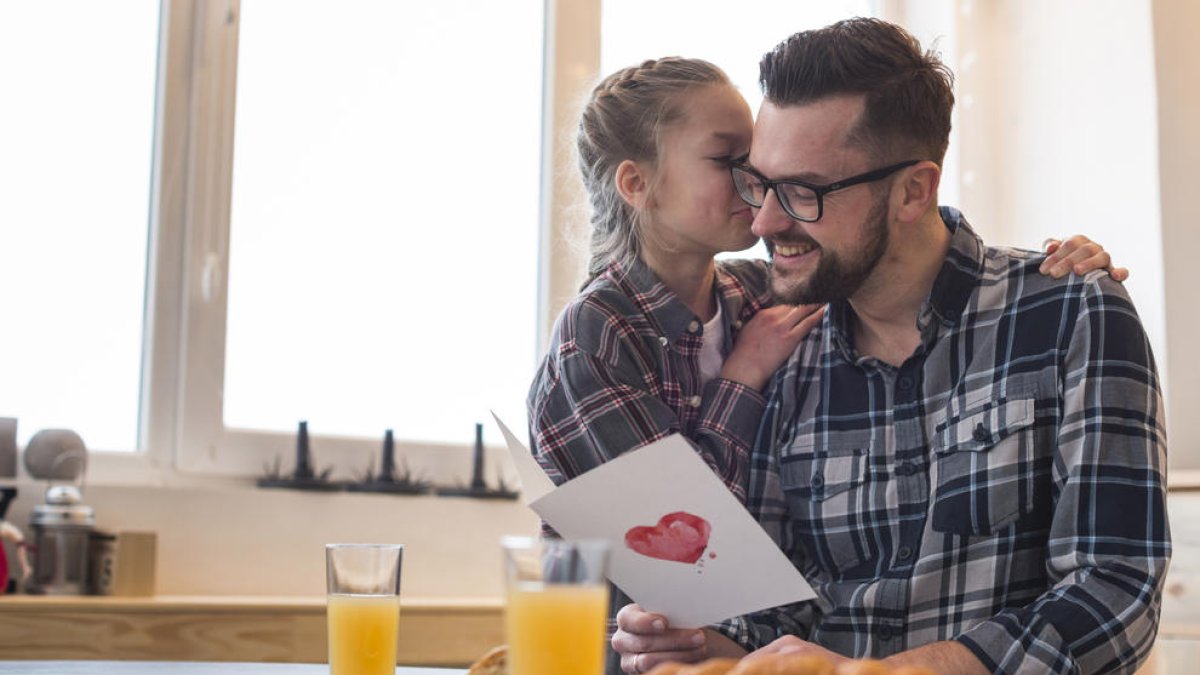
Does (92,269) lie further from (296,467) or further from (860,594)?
(860,594)

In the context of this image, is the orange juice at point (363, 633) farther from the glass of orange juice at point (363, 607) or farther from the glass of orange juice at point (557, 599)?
→ the glass of orange juice at point (557, 599)

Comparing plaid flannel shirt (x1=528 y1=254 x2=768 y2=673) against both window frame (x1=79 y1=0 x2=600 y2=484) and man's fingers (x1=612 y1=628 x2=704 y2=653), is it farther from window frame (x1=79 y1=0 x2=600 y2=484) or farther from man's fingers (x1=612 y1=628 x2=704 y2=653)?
window frame (x1=79 y1=0 x2=600 y2=484)

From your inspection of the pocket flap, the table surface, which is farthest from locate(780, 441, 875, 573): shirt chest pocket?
the table surface

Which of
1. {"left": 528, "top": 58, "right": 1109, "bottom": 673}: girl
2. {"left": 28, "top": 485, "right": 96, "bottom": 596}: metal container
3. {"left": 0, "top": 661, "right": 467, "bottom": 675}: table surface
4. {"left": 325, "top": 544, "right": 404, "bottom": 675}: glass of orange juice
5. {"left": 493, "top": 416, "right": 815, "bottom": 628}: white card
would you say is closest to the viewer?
{"left": 325, "top": 544, "right": 404, "bottom": 675}: glass of orange juice

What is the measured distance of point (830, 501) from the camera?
1785mm

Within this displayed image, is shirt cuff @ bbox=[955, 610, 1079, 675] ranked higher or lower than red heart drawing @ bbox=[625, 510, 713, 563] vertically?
lower

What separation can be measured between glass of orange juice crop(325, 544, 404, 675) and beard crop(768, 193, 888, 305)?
2.66 feet

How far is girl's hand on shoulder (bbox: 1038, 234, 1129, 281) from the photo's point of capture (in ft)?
5.48

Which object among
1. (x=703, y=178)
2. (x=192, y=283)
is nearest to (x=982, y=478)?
(x=703, y=178)

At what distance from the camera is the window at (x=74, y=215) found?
2863mm

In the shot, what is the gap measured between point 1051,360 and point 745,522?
535mm

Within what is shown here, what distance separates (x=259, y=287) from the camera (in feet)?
10.1

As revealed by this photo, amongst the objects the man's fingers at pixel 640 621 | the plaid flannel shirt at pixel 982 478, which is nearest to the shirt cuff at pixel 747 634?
the plaid flannel shirt at pixel 982 478

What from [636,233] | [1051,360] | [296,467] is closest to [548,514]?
[1051,360]
